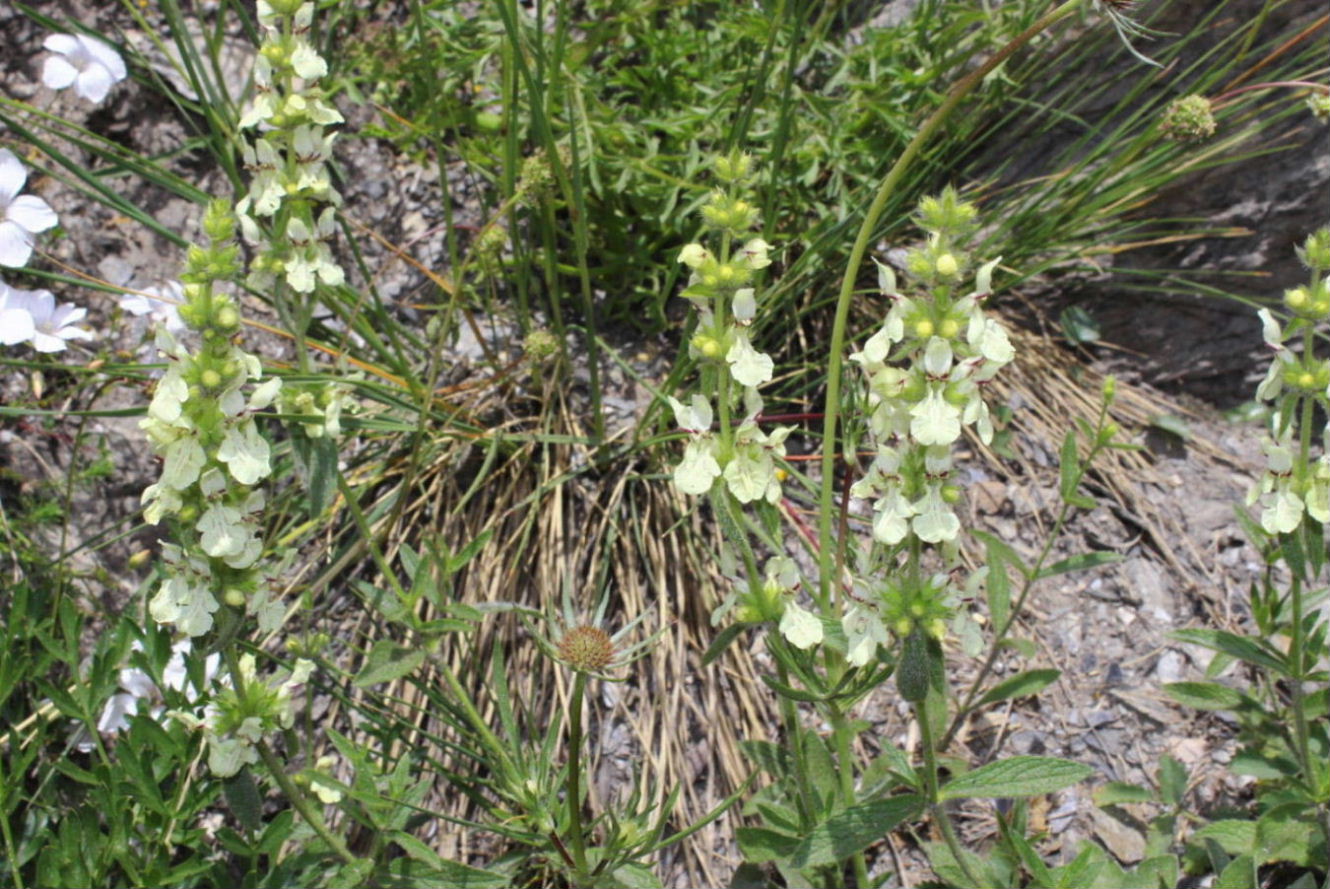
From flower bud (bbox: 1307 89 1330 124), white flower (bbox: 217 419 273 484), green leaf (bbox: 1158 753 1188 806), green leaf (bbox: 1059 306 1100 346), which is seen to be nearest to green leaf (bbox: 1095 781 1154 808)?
green leaf (bbox: 1158 753 1188 806)

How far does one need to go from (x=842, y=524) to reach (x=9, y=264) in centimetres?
178

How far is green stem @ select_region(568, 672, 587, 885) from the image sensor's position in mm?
1612

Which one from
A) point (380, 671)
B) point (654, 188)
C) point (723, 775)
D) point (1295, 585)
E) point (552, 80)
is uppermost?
point (552, 80)

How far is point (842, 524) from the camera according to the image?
1774mm

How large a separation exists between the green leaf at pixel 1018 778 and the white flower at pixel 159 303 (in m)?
1.92

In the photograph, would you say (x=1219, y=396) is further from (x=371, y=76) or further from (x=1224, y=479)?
(x=371, y=76)

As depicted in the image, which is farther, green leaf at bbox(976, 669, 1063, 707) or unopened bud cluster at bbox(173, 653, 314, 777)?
green leaf at bbox(976, 669, 1063, 707)

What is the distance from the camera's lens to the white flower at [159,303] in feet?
8.45

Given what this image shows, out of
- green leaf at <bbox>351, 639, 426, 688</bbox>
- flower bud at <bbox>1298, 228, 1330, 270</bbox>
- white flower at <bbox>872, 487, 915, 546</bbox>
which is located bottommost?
green leaf at <bbox>351, 639, 426, 688</bbox>

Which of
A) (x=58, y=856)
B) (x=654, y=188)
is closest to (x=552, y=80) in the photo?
(x=654, y=188)

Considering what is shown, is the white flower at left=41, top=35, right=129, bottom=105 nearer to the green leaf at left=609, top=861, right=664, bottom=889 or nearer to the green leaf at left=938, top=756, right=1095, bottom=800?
the green leaf at left=609, top=861, right=664, bottom=889

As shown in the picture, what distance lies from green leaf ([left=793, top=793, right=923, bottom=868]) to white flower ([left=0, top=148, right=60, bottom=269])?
1.92 metres

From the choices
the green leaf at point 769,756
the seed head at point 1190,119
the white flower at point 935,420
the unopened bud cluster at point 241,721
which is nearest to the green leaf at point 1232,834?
the green leaf at point 769,756

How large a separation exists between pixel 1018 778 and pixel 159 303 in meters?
2.27
